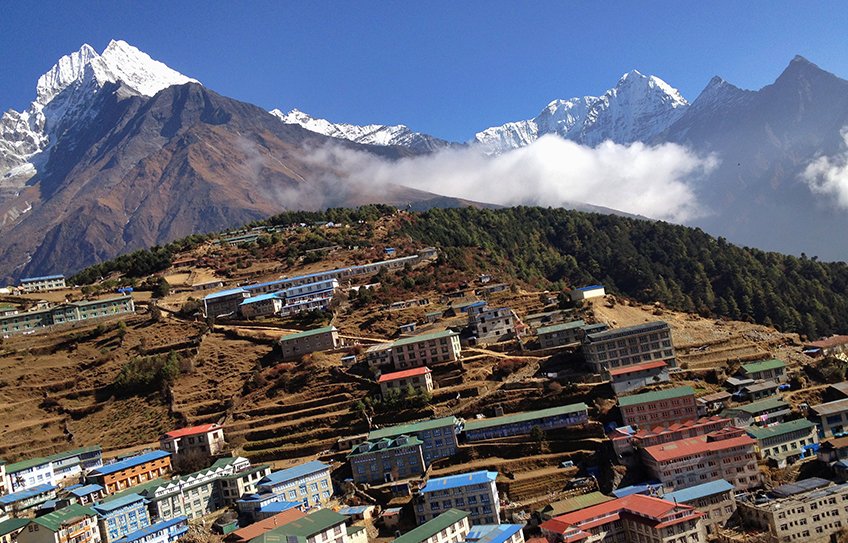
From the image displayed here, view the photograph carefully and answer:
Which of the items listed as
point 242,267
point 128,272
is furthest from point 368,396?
A: point 128,272

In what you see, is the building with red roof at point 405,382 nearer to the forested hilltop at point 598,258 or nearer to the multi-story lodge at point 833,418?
the multi-story lodge at point 833,418

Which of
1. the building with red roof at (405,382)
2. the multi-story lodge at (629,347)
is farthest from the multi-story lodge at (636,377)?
the building with red roof at (405,382)

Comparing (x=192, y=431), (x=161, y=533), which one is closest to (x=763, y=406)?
(x=161, y=533)

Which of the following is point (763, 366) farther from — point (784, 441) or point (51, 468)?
point (51, 468)

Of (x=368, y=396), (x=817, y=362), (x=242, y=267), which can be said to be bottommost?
(x=817, y=362)

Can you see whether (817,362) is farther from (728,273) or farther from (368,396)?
(728,273)

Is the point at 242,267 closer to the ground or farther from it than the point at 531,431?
farther from it
